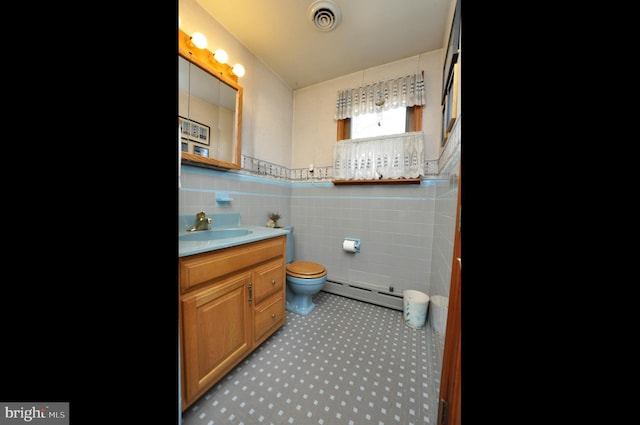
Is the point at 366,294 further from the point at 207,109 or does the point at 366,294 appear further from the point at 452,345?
the point at 207,109

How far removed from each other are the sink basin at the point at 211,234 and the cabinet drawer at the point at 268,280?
0.33 m

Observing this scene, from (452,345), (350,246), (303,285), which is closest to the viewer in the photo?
(452,345)

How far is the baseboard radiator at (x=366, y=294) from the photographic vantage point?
1.78 metres

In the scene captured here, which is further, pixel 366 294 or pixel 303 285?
pixel 366 294

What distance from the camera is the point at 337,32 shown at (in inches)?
58.9

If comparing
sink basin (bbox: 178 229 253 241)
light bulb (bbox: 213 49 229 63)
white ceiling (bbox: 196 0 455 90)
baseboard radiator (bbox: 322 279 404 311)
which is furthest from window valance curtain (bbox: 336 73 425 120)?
baseboard radiator (bbox: 322 279 404 311)

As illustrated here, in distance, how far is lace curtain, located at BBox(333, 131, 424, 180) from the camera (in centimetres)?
171

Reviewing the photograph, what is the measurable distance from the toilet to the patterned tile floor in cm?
17

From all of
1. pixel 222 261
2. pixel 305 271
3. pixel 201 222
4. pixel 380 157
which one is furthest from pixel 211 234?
pixel 380 157

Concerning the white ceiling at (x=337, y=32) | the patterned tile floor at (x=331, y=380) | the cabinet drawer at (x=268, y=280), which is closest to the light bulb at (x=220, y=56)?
the white ceiling at (x=337, y=32)

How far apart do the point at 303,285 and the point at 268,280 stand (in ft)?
1.25
